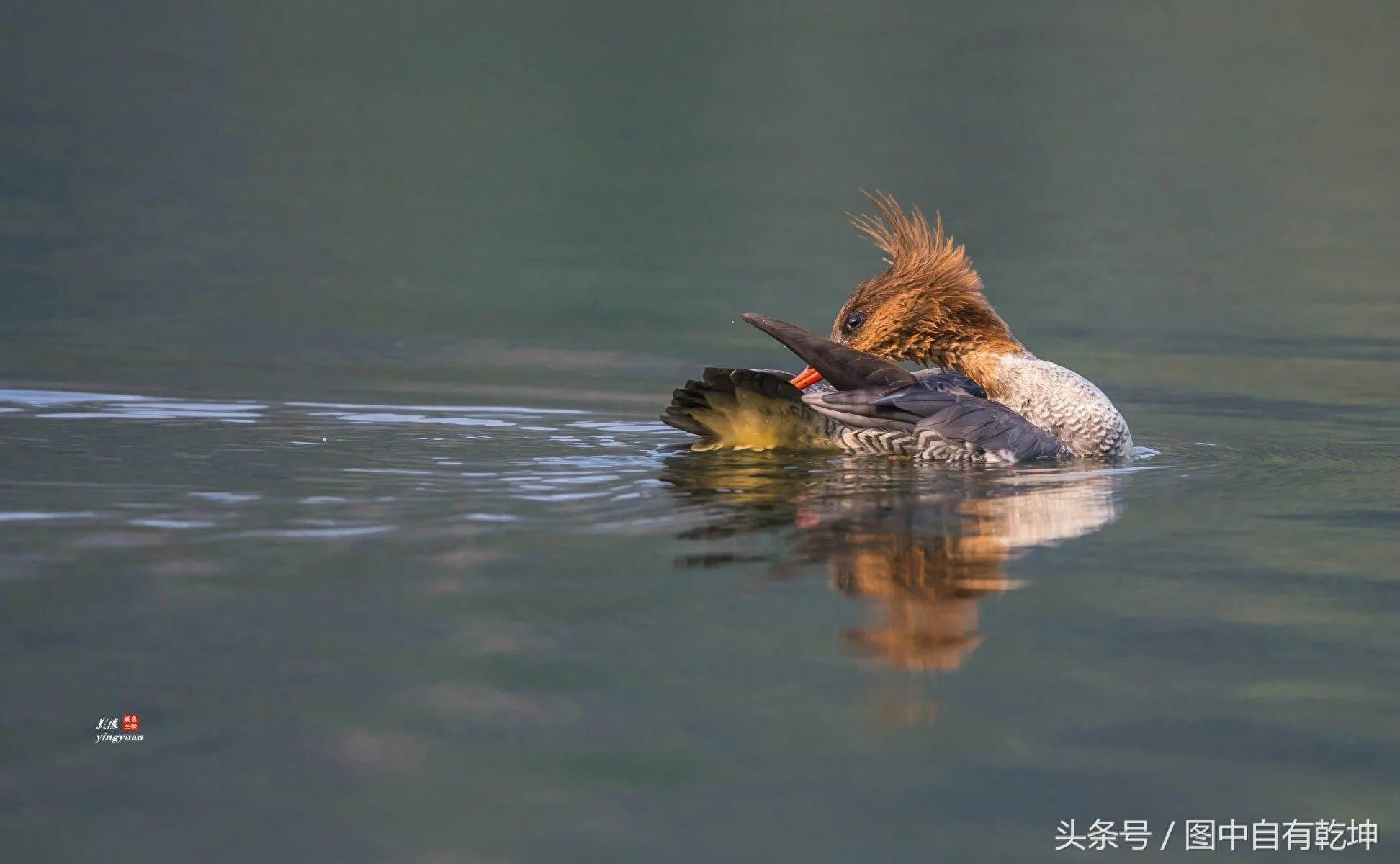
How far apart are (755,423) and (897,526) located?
166 cm

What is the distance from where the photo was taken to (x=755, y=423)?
8.46 m

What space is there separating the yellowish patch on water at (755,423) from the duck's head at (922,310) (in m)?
0.37

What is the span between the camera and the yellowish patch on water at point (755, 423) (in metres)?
8.34

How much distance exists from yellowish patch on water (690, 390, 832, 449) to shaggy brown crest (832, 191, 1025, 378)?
66 centimetres

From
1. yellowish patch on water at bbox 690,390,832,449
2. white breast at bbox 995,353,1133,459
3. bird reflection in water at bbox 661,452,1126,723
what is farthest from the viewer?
white breast at bbox 995,353,1133,459

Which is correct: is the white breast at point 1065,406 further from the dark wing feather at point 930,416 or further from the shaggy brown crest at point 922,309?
the dark wing feather at point 930,416

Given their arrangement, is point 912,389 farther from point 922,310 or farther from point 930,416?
point 922,310

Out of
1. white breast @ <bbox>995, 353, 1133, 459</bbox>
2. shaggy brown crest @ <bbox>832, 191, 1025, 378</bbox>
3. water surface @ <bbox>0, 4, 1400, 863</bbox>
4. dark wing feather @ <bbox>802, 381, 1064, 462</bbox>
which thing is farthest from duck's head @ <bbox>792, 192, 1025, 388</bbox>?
water surface @ <bbox>0, 4, 1400, 863</bbox>

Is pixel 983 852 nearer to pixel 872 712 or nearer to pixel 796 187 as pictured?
pixel 872 712

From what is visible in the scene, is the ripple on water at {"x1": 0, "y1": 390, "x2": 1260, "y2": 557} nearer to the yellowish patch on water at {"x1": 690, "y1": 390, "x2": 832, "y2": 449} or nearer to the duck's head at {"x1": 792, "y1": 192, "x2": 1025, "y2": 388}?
the yellowish patch on water at {"x1": 690, "y1": 390, "x2": 832, "y2": 449}

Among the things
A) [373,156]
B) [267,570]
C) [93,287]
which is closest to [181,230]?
[93,287]

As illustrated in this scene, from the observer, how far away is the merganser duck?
8250 mm

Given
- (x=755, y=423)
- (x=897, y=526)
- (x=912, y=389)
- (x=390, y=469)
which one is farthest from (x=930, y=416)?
(x=390, y=469)

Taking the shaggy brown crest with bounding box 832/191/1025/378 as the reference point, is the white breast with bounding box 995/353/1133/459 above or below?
below
